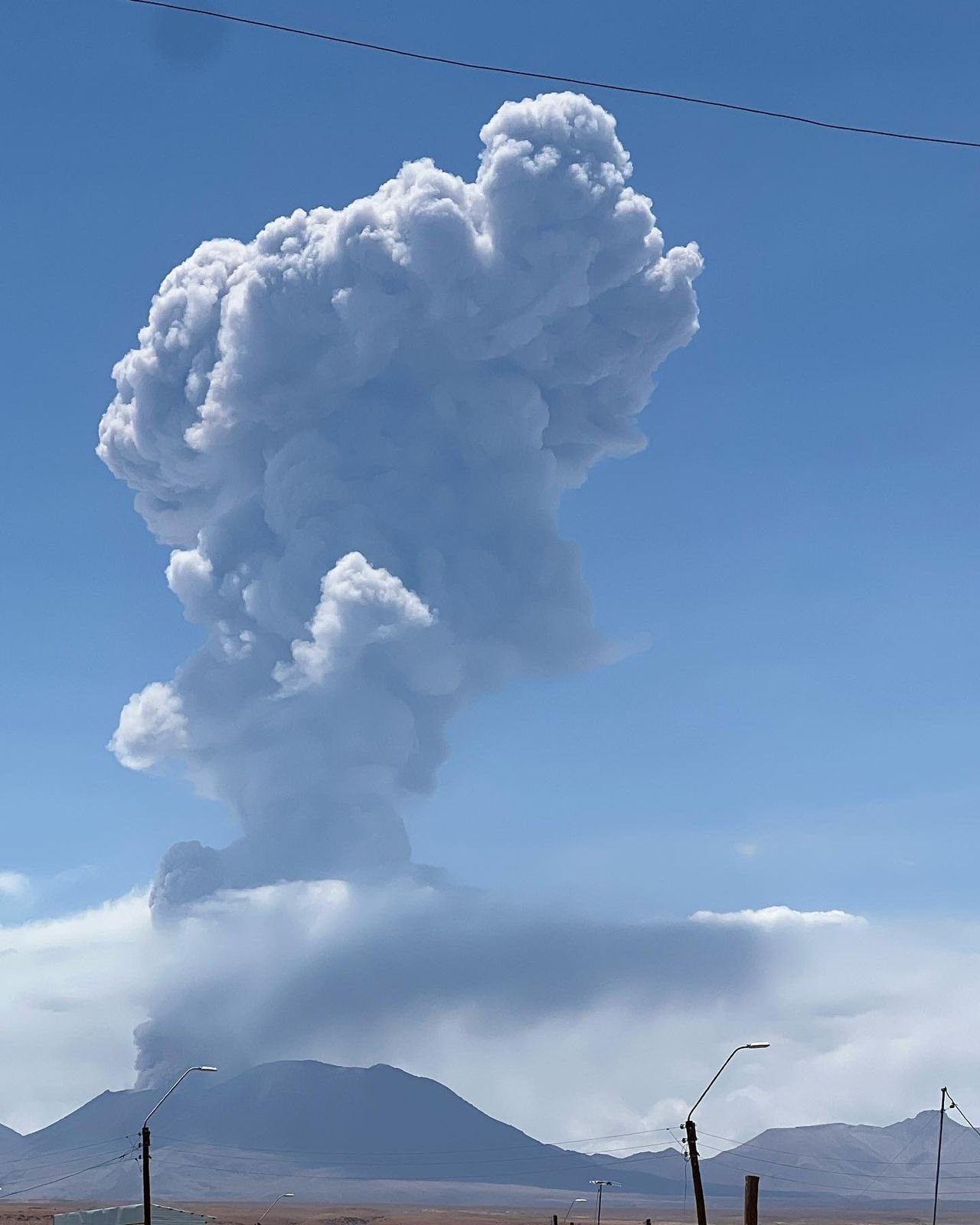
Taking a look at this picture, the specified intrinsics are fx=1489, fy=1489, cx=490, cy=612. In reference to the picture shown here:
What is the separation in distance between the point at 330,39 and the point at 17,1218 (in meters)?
206

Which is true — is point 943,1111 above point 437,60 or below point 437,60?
below

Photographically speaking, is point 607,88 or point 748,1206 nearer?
point 748,1206

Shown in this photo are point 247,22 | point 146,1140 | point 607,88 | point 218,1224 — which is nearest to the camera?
point 247,22

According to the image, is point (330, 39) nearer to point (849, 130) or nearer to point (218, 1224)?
point (849, 130)

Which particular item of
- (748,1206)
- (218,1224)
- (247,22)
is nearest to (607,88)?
(247,22)

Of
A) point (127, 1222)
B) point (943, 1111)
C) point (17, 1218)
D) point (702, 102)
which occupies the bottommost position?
point (17, 1218)

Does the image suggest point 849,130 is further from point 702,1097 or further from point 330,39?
point 702,1097

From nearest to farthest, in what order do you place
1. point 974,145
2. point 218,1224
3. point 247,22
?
point 974,145 < point 247,22 < point 218,1224

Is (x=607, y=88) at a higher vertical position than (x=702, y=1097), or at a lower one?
higher

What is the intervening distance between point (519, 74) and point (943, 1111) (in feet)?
209

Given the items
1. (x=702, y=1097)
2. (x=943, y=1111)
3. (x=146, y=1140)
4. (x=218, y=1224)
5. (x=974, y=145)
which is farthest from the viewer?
(x=218, y=1224)

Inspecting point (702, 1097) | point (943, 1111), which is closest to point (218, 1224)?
point (943, 1111)

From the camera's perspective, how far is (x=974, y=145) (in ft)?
74.1

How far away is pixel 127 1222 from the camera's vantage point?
3086 inches
